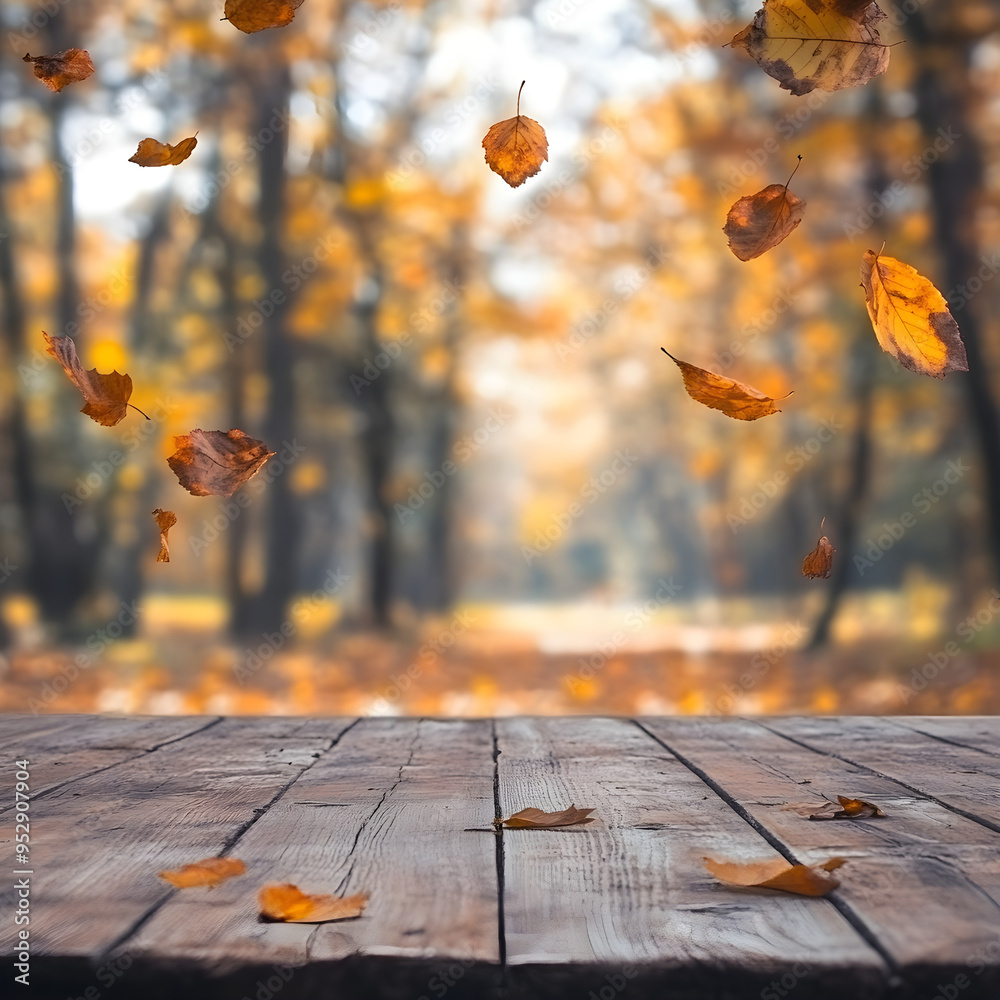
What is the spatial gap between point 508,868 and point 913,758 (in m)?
1.07

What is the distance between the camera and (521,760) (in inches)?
71.8

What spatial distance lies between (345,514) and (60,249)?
18.3 meters

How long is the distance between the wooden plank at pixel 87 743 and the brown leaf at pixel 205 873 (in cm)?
52

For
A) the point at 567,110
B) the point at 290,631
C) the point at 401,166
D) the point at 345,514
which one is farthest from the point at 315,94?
the point at 345,514

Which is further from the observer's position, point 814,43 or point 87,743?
point 87,743

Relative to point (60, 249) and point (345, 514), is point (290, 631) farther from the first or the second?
point (345, 514)

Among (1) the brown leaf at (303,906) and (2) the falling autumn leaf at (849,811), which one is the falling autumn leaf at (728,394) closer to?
(2) the falling autumn leaf at (849,811)

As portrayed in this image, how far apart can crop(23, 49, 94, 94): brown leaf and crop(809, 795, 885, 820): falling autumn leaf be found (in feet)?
4.73

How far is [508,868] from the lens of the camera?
1.11 meters

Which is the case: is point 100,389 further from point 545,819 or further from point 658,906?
point 658,906

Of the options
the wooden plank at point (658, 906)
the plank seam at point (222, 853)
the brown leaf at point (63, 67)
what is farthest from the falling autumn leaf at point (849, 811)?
the brown leaf at point (63, 67)

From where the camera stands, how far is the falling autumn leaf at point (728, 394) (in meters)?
1.29

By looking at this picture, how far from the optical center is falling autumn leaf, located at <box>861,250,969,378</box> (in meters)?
1.28

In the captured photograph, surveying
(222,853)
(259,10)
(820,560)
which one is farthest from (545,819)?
(259,10)
